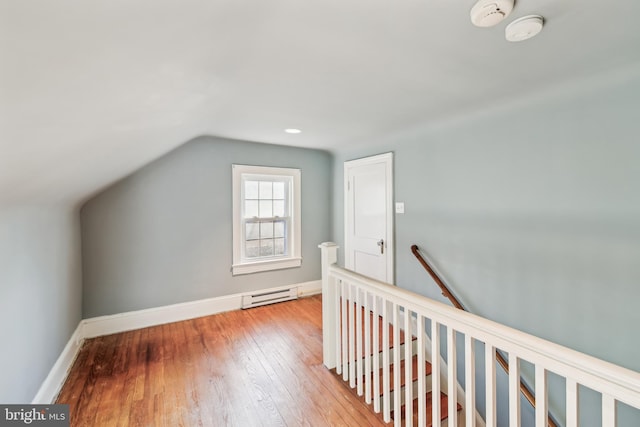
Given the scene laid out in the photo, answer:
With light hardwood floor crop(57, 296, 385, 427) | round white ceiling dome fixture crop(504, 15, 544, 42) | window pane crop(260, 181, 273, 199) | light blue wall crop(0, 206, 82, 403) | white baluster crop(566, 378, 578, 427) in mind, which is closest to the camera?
white baluster crop(566, 378, 578, 427)

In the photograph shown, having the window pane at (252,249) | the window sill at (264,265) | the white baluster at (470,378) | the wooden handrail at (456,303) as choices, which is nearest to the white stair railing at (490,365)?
the white baluster at (470,378)

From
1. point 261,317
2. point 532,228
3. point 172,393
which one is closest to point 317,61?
point 532,228

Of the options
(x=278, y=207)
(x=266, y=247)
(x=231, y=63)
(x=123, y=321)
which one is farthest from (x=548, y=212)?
(x=123, y=321)

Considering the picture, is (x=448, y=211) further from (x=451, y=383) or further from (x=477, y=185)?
(x=451, y=383)

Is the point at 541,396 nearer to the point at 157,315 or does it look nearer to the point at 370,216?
the point at 370,216

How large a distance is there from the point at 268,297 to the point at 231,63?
121 inches

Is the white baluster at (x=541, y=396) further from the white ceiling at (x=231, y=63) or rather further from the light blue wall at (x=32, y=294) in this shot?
the light blue wall at (x=32, y=294)

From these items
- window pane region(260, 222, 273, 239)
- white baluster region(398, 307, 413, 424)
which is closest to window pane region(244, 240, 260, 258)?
window pane region(260, 222, 273, 239)

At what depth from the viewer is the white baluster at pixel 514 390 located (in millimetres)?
1129

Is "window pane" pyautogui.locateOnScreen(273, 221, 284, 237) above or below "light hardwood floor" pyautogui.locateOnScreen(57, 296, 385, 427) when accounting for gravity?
above

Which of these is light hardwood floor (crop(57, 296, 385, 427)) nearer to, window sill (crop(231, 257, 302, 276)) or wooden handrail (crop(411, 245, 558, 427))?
window sill (crop(231, 257, 302, 276))

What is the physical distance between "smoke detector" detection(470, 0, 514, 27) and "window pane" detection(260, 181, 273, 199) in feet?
10.3

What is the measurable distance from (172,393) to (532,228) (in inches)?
118

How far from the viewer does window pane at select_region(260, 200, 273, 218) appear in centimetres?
393
